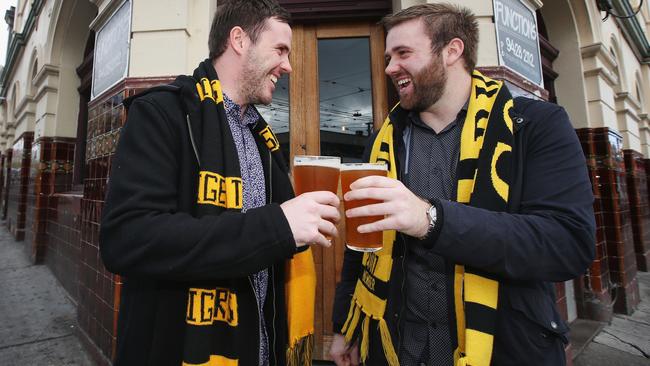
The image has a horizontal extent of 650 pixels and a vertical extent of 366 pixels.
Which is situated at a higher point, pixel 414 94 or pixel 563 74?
pixel 563 74

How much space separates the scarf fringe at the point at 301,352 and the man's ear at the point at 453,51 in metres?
1.34

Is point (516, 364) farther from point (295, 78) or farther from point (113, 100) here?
point (113, 100)

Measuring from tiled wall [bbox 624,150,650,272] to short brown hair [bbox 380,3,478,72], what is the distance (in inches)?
229

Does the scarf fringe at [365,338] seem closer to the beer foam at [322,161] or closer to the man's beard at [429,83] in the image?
the beer foam at [322,161]

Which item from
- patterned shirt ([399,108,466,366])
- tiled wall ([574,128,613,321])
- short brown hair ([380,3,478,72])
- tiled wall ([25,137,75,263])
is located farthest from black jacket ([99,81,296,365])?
tiled wall ([25,137,75,263])

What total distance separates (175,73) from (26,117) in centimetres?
672

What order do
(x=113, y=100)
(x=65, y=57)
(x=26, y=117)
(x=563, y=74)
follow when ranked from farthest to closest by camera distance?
(x=26, y=117) → (x=65, y=57) → (x=563, y=74) → (x=113, y=100)

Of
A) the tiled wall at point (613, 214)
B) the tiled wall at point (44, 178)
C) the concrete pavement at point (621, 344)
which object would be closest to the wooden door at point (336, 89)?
the concrete pavement at point (621, 344)

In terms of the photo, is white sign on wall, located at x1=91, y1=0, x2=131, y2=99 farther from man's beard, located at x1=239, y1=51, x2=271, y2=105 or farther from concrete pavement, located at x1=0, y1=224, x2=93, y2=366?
concrete pavement, located at x1=0, y1=224, x2=93, y2=366

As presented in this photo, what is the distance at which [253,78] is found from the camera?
123 cm

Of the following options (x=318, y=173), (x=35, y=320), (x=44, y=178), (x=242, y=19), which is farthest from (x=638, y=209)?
(x=44, y=178)

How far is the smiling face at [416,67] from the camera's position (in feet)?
4.24

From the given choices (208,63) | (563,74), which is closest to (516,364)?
(208,63)

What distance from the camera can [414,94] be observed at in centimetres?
131
